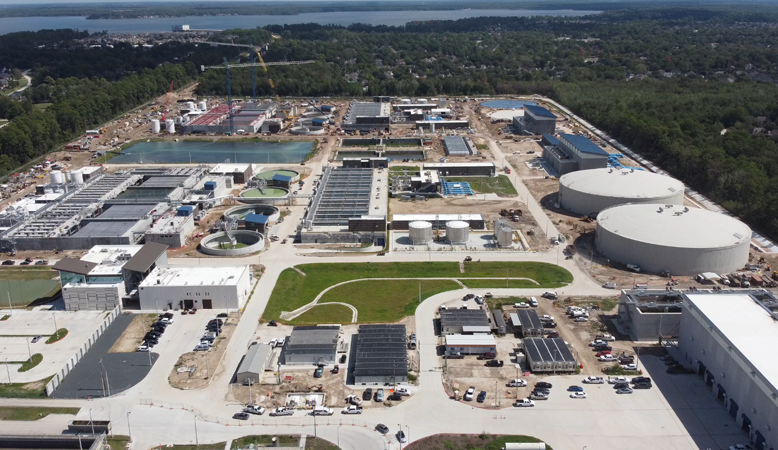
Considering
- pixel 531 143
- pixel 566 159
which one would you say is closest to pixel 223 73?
pixel 531 143

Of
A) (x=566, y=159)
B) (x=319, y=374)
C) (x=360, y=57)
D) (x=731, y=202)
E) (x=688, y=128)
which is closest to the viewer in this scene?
(x=319, y=374)

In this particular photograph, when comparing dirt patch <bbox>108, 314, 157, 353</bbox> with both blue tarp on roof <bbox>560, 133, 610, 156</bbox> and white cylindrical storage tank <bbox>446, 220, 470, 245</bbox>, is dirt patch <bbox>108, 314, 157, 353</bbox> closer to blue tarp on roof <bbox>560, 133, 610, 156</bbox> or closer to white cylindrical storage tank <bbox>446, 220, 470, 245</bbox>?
white cylindrical storage tank <bbox>446, 220, 470, 245</bbox>

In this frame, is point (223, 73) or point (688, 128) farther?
point (223, 73)

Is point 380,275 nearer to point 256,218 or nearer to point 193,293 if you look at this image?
point 193,293

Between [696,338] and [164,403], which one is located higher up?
[696,338]

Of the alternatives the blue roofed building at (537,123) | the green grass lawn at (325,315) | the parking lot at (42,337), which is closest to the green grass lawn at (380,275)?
the green grass lawn at (325,315)

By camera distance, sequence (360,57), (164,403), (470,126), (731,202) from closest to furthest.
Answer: (164,403) < (731,202) < (470,126) < (360,57)

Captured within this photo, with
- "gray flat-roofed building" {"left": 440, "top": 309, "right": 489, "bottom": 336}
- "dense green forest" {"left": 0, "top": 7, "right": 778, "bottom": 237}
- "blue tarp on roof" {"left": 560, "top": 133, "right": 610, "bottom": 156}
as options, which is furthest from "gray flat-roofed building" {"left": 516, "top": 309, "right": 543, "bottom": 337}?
"blue tarp on roof" {"left": 560, "top": 133, "right": 610, "bottom": 156}

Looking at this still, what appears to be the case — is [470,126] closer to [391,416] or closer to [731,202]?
[731,202]
